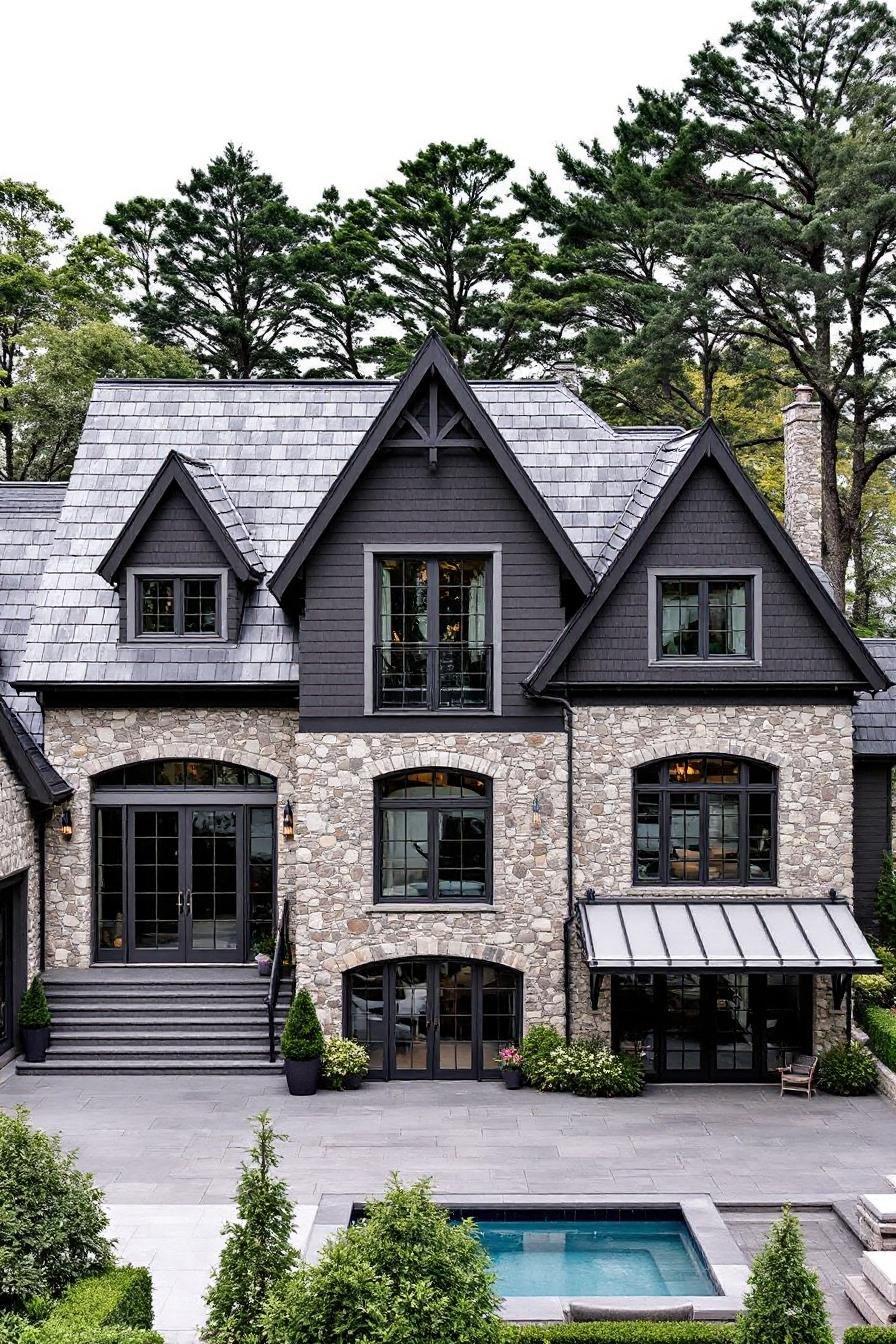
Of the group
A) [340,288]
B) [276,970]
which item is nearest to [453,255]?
[340,288]

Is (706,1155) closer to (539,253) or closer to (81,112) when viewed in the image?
(539,253)

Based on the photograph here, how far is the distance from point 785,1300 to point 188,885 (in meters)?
12.7

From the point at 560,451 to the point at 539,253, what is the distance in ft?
71.9

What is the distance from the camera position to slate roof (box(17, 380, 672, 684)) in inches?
742

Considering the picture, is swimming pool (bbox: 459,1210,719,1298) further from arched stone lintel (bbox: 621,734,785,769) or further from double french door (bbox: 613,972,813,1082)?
arched stone lintel (bbox: 621,734,785,769)

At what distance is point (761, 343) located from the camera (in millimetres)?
38656

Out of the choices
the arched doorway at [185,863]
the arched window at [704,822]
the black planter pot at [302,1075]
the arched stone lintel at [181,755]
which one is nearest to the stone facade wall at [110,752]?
the arched stone lintel at [181,755]

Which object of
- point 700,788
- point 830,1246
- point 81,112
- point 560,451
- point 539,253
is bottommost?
point 830,1246

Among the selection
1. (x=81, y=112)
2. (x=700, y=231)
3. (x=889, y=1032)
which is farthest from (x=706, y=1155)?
(x=81, y=112)

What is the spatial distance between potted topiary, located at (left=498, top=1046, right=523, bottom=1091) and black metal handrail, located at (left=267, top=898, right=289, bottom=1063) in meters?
3.56

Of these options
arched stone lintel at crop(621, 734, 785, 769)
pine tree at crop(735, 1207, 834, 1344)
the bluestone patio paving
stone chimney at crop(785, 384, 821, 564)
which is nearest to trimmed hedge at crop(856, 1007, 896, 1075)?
the bluestone patio paving

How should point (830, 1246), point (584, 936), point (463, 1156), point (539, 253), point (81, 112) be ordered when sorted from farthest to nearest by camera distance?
point (539, 253), point (81, 112), point (584, 936), point (463, 1156), point (830, 1246)

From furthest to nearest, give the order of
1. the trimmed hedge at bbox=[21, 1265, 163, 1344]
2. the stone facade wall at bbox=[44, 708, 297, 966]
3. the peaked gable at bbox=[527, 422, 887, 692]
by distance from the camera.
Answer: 1. the stone facade wall at bbox=[44, 708, 297, 966]
2. the peaked gable at bbox=[527, 422, 887, 692]
3. the trimmed hedge at bbox=[21, 1265, 163, 1344]

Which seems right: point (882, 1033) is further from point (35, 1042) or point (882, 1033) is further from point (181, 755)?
point (35, 1042)
